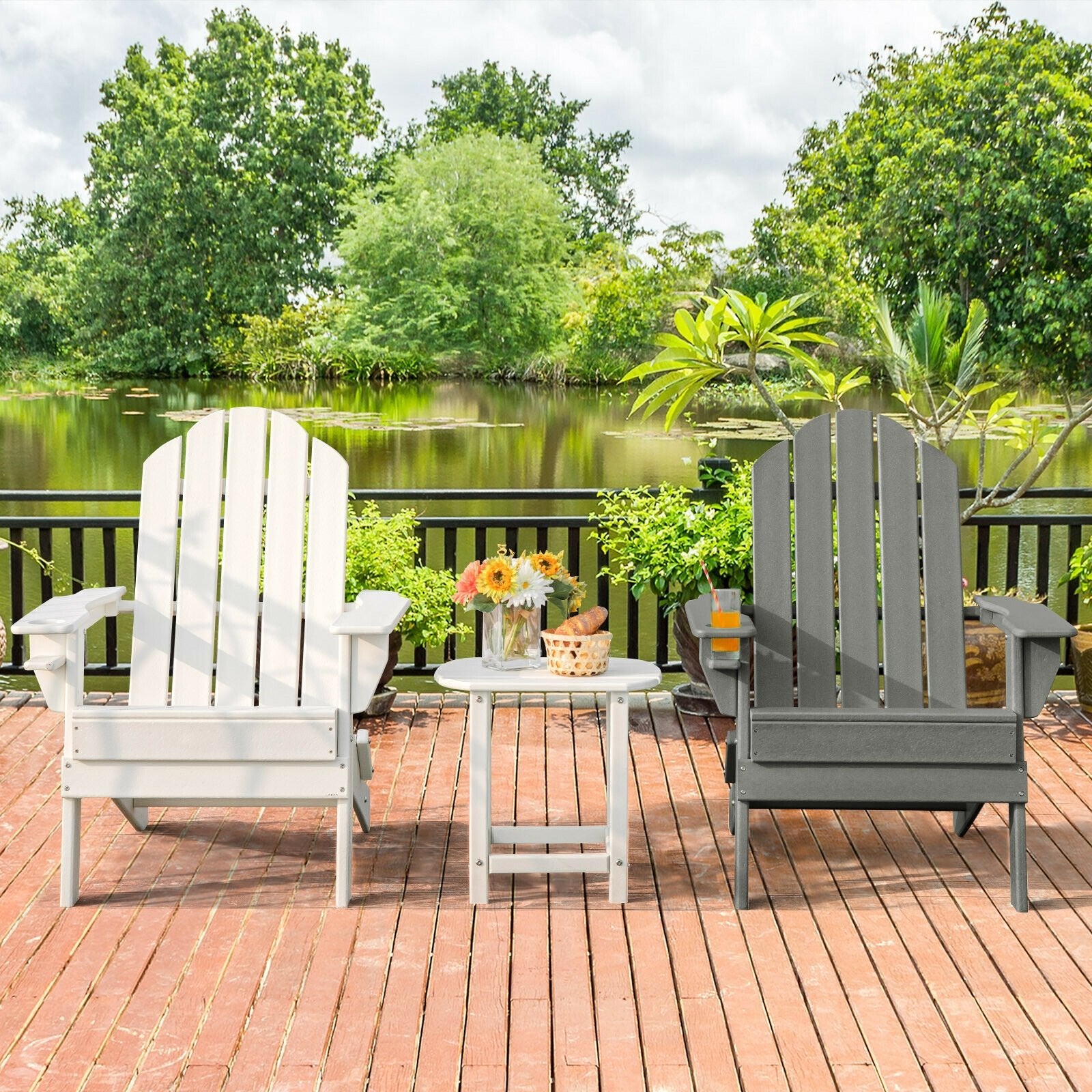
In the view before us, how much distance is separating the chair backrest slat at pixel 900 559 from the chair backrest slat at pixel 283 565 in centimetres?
136

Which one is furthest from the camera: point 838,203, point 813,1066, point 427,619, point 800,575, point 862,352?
point 838,203

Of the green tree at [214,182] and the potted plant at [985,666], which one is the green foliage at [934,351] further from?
the green tree at [214,182]

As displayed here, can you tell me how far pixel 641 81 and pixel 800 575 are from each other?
73.4ft

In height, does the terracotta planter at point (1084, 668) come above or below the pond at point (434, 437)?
below

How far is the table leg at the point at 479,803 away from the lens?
2664mm

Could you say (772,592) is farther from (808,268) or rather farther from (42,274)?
(42,274)

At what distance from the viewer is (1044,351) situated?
20125 millimetres

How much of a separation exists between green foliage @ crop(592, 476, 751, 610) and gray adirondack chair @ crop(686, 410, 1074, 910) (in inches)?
41.7

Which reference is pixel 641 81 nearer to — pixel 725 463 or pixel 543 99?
pixel 543 99

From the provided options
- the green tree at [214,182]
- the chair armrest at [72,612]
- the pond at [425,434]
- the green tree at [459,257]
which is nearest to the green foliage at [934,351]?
the chair armrest at [72,612]

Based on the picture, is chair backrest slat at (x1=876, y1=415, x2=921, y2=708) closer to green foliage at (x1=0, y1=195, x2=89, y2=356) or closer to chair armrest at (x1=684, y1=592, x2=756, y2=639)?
chair armrest at (x1=684, y1=592, x2=756, y2=639)

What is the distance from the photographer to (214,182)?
22.4 meters

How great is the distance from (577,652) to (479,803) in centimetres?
39

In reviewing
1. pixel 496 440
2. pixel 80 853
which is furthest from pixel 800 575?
pixel 496 440
